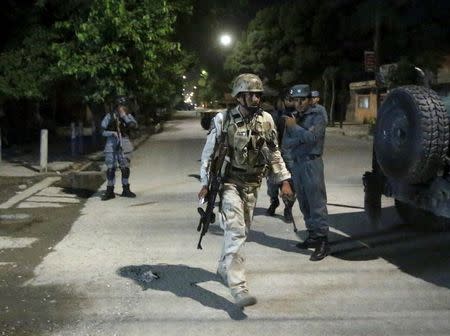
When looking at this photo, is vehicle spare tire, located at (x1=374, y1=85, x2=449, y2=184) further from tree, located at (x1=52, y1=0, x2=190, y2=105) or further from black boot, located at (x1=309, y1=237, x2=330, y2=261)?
tree, located at (x1=52, y1=0, x2=190, y2=105)

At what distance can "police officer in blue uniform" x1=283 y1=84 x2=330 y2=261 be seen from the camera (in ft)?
20.1

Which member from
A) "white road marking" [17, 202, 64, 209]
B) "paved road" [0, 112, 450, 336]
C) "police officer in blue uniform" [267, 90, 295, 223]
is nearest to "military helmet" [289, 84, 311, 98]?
"police officer in blue uniform" [267, 90, 295, 223]

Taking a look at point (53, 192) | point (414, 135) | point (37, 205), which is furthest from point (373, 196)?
point (53, 192)

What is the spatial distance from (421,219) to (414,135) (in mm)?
2168

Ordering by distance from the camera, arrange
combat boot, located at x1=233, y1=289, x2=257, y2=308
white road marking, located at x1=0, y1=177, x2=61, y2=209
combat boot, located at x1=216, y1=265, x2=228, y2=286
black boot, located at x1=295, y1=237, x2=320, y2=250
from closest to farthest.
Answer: combat boot, located at x1=233, y1=289, x2=257, y2=308 → combat boot, located at x1=216, y1=265, x2=228, y2=286 → black boot, located at x1=295, y1=237, x2=320, y2=250 → white road marking, located at x1=0, y1=177, x2=61, y2=209

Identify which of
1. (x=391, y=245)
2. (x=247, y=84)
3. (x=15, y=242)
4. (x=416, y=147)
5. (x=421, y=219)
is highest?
(x=247, y=84)

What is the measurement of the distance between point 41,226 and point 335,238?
3871 millimetres

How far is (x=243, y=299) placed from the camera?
4555 mm

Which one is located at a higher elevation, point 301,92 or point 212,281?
point 301,92

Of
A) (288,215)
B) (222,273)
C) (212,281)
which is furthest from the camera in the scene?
(288,215)

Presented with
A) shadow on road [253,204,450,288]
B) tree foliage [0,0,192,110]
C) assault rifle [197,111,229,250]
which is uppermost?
tree foliage [0,0,192,110]

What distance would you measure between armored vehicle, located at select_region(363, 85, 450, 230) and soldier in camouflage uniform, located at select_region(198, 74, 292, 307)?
1440 mm

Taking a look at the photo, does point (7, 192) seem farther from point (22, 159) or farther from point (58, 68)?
point (22, 159)

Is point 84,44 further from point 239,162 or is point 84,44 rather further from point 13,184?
point 239,162
